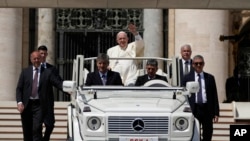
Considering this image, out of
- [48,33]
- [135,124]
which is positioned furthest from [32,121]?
[48,33]

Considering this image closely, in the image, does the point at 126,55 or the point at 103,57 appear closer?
the point at 103,57

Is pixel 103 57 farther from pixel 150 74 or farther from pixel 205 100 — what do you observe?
pixel 205 100

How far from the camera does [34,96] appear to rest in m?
15.3

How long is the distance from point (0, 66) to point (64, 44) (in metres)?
3.82

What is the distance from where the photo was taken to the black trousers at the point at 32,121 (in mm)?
15172

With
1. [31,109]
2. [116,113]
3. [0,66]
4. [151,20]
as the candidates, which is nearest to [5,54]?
[0,66]

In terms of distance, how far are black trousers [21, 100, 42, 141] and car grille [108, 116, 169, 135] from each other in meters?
3.01

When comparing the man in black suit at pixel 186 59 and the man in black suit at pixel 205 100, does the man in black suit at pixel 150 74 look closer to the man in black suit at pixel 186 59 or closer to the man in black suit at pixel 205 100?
the man in black suit at pixel 205 100

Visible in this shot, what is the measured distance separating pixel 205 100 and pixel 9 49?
9974mm

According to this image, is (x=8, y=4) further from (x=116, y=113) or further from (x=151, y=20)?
(x=151, y=20)

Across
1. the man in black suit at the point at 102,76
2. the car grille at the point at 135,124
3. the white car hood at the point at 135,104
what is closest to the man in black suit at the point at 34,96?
the man in black suit at the point at 102,76

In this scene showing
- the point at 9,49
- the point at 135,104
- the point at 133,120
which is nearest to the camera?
the point at 133,120

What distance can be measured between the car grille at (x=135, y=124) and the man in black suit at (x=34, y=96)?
301 cm

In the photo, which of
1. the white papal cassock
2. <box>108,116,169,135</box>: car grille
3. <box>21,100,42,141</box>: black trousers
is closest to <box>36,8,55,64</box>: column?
the white papal cassock
